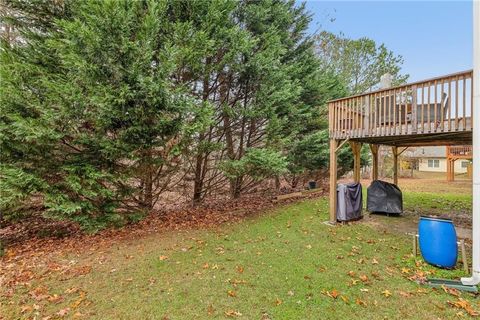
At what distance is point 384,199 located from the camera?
24.9ft

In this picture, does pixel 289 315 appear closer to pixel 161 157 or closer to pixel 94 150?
pixel 161 157

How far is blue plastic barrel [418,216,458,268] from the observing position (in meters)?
4.06

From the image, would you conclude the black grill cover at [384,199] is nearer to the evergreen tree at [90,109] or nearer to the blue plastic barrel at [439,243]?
the blue plastic barrel at [439,243]

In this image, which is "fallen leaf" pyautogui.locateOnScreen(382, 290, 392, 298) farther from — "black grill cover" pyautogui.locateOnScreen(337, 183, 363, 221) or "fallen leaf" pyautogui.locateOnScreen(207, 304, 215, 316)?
"black grill cover" pyautogui.locateOnScreen(337, 183, 363, 221)

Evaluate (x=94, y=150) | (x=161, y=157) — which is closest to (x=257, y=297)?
(x=161, y=157)

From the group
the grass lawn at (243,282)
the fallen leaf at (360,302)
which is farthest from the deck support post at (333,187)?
the fallen leaf at (360,302)

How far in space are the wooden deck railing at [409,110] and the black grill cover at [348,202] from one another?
1.49 m

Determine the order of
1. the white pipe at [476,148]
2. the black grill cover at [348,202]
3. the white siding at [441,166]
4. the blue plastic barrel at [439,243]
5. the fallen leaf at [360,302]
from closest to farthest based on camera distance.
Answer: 1. the fallen leaf at [360,302]
2. the white pipe at [476,148]
3. the blue plastic barrel at [439,243]
4. the black grill cover at [348,202]
5. the white siding at [441,166]

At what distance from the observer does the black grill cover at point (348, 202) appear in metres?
6.76

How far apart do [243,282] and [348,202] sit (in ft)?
14.2

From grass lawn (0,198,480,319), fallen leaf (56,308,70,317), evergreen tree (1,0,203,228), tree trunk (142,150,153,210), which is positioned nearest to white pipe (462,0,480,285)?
grass lawn (0,198,480,319)

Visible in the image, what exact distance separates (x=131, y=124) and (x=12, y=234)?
13.9 feet

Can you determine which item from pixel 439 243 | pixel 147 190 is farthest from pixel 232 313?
pixel 147 190

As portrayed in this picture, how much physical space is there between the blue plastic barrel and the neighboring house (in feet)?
87.3
